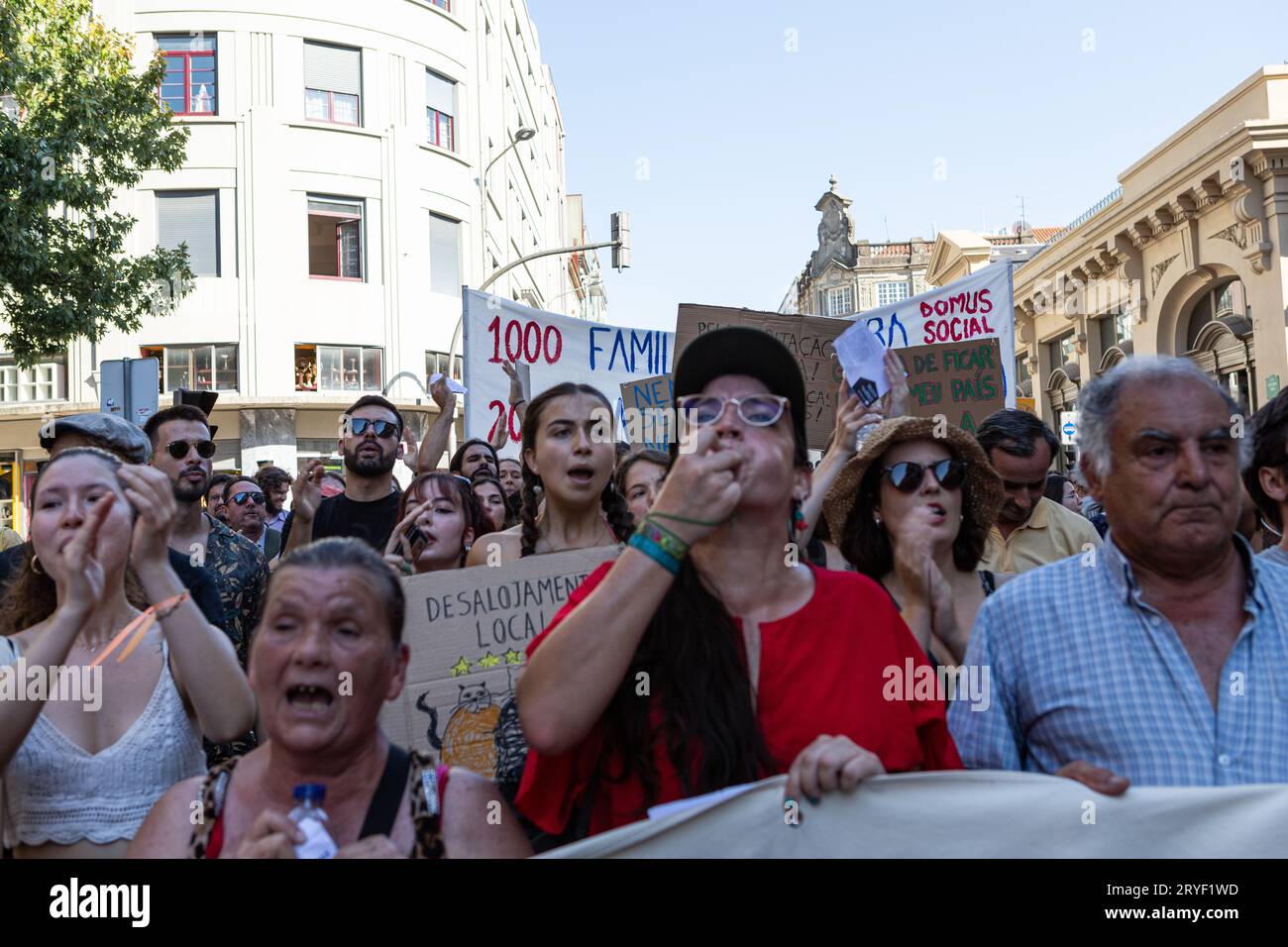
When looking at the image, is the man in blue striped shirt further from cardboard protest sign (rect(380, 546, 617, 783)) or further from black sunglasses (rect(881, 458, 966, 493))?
cardboard protest sign (rect(380, 546, 617, 783))

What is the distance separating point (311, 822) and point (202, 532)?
2.91 metres

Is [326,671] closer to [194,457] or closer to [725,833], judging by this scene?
[725,833]

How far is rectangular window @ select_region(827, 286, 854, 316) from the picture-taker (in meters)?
82.9

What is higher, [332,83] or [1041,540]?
[332,83]

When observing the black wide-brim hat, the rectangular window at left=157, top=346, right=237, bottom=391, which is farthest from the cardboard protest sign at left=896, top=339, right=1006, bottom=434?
the rectangular window at left=157, top=346, right=237, bottom=391

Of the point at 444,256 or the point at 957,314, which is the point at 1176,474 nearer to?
the point at 957,314

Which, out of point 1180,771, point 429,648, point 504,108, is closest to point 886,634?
point 1180,771

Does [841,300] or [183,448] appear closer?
[183,448]

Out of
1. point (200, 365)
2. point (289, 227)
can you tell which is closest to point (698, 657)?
point (200, 365)

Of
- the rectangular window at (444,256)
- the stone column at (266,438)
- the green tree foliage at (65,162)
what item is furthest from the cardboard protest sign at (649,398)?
the rectangular window at (444,256)

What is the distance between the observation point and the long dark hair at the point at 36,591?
279 centimetres

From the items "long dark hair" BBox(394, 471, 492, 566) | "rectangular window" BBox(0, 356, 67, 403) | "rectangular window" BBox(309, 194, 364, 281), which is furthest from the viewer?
"rectangular window" BBox(309, 194, 364, 281)

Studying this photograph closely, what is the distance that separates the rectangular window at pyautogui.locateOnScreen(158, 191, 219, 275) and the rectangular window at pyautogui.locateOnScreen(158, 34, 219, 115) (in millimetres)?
1910

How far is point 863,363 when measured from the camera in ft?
13.7
